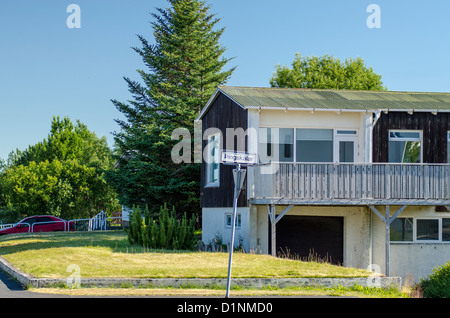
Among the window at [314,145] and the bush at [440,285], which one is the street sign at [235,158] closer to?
the bush at [440,285]

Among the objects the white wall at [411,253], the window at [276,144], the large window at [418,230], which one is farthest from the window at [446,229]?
the window at [276,144]

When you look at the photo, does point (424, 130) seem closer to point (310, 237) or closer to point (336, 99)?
point (336, 99)

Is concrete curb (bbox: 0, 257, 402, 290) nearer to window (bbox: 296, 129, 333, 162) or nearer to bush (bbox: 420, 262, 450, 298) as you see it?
bush (bbox: 420, 262, 450, 298)

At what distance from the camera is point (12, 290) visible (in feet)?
47.6

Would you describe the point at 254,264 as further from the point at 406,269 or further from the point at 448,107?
the point at 448,107

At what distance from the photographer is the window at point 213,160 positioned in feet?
84.0

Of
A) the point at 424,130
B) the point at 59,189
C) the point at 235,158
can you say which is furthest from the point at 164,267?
the point at 59,189

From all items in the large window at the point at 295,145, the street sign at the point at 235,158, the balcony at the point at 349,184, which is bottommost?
the balcony at the point at 349,184

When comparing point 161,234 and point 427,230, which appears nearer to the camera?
point 161,234

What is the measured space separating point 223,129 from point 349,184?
5861mm

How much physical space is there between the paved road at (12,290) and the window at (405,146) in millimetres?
13908

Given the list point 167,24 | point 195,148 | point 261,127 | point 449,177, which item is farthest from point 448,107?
point 167,24

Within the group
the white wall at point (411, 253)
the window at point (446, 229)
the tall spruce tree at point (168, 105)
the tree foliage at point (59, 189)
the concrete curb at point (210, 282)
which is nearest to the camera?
the concrete curb at point (210, 282)

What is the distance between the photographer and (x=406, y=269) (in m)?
23.1
